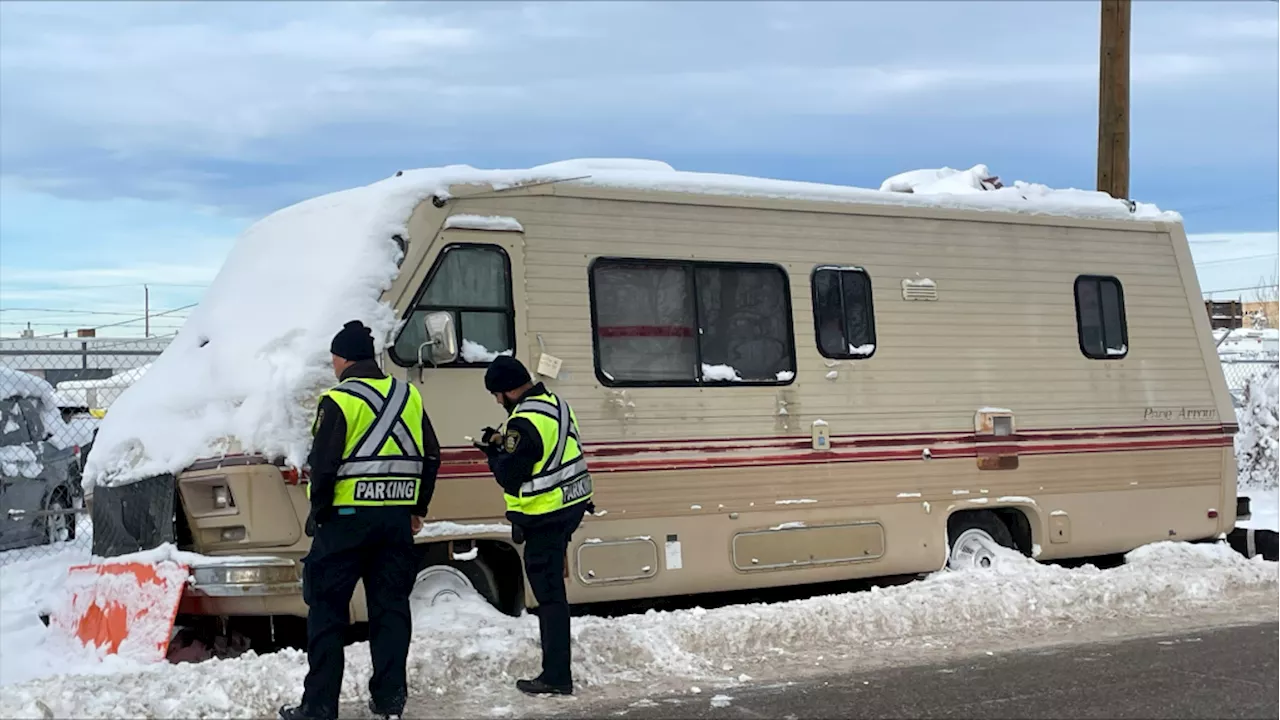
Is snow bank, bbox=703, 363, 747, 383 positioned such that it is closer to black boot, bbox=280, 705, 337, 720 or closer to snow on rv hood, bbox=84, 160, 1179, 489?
snow on rv hood, bbox=84, 160, 1179, 489

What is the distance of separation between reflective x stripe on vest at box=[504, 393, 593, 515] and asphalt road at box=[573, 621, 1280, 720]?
1010mm

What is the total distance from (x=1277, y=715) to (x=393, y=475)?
4.11 m

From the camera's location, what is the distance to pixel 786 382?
9.15 meters

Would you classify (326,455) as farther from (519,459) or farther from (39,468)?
(39,468)

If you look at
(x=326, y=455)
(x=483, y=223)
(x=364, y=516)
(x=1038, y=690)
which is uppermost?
(x=483, y=223)

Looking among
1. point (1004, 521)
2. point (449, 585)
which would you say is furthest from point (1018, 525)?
point (449, 585)

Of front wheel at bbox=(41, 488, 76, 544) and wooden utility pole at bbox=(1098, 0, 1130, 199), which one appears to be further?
wooden utility pole at bbox=(1098, 0, 1130, 199)

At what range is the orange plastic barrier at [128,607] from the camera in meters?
7.12

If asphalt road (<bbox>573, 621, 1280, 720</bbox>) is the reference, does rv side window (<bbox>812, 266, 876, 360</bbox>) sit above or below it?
above

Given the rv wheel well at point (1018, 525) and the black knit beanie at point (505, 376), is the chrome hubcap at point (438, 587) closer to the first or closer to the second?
the black knit beanie at point (505, 376)

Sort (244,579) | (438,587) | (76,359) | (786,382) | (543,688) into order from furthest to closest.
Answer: (76,359) < (786,382) < (438,587) < (244,579) < (543,688)

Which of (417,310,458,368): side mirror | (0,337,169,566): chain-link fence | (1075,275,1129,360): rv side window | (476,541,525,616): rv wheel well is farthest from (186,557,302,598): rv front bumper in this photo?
(1075,275,1129,360): rv side window

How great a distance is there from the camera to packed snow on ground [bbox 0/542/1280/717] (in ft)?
20.4

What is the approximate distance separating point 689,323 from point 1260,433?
11.8 m
